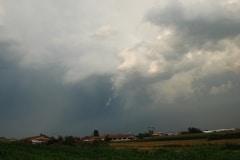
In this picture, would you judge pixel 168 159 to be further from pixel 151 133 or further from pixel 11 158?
pixel 151 133

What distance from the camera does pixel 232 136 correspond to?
93.2m

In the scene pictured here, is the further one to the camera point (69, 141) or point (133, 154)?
point (69, 141)

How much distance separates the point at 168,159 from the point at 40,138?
15077cm

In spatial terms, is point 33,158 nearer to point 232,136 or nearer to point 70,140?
point 232,136

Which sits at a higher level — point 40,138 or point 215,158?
point 40,138

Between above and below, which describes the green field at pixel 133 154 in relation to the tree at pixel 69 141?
below

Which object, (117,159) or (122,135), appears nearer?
(117,159)

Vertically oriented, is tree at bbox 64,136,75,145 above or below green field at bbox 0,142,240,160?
above

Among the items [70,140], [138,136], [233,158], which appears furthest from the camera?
[138,136]

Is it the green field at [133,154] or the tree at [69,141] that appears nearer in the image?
the green field at [133,154]

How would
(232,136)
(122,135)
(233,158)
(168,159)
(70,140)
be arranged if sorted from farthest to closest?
1. (122,135)
2. (70,140)
3. (232,136)
4. (168,159)
5. (233,158)

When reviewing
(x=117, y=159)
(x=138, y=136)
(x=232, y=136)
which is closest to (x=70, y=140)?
(x=232, y=136)

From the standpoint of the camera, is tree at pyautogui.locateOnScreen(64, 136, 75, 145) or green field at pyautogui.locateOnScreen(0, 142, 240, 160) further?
tree at pyautogui.locateOnScreen(64, 136, 75, 145)

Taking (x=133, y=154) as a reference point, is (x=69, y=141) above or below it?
above
